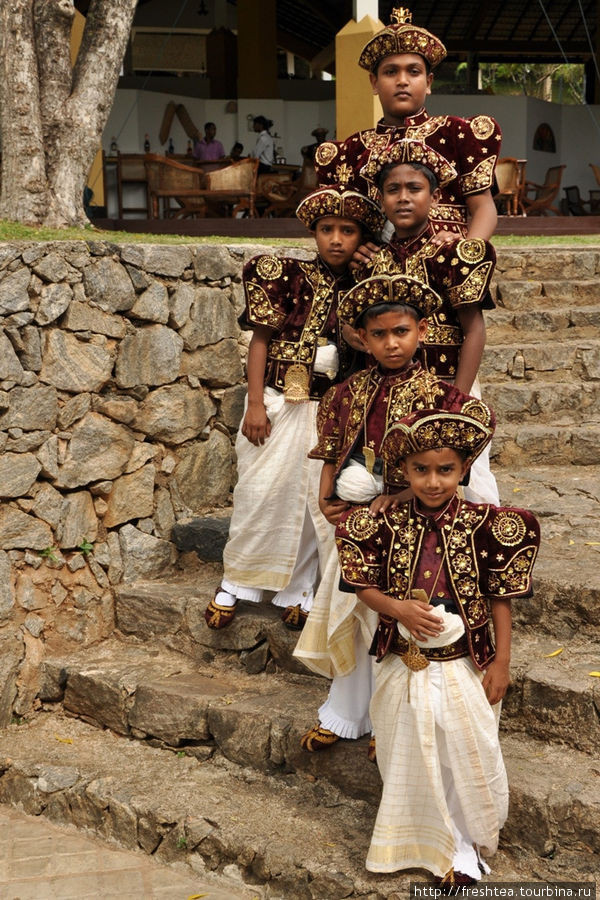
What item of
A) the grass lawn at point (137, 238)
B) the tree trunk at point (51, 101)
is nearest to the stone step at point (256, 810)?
the grass lawn at point (137, 238)

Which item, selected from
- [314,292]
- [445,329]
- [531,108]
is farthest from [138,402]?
[531,108]

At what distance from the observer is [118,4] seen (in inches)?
253

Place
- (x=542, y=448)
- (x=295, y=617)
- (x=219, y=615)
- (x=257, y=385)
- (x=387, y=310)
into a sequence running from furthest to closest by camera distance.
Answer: (x=542, y=448)
(x=219, y=615)
(x=295, y=617)
(x=257, y=385)
(x=387, y=310)

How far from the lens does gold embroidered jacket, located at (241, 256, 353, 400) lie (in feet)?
12.2

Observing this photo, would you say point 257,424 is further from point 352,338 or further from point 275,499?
point 352,338

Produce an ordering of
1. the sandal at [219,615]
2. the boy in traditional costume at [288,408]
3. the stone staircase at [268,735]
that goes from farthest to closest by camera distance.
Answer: the sandal at [219,615]
the boy in traditional costume at [288,408]
the stone staircase at [268,735]

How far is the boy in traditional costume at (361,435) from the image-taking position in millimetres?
3000

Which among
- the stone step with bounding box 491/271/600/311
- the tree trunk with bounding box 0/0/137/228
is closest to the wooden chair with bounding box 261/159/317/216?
the tree trunk with bounding box 0/0/137/228

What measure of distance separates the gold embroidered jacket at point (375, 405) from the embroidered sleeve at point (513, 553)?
1.09 feet

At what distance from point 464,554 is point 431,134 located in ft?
4.87

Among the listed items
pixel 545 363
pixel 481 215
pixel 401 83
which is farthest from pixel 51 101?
pixel 481 215

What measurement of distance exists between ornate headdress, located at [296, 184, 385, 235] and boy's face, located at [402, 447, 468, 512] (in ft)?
3.32

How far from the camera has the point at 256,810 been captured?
139 inches

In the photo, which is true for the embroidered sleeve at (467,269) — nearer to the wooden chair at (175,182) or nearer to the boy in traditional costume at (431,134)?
the boy in traditional costume at (431,134)
